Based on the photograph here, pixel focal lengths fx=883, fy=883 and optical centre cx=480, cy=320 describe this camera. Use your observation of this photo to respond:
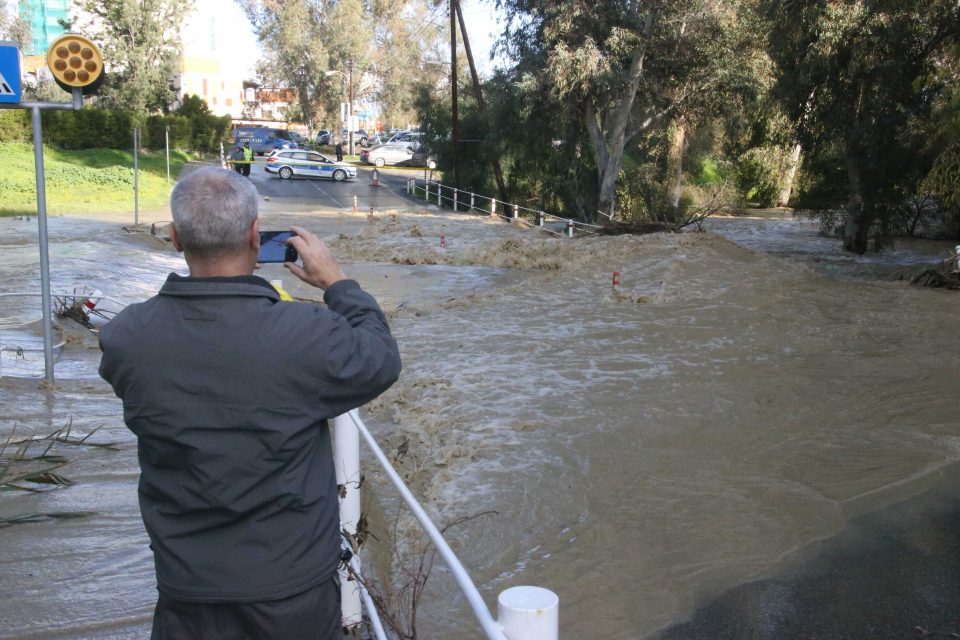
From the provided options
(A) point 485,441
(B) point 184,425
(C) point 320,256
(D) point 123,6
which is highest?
(D) point 123,6

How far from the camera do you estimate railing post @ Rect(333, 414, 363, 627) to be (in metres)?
3.51

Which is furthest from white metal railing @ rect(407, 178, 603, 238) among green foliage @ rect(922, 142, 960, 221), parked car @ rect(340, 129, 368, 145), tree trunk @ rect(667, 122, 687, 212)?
parked car @ rect(340, 129, 368, 145)

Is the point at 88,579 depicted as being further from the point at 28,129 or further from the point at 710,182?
the point at 710,182

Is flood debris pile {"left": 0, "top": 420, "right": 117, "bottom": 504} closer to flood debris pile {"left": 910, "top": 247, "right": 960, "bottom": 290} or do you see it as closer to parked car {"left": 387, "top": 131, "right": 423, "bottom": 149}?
flood debris pile {"left": 910, "top": 247, "right": 960, "bottom": 290}

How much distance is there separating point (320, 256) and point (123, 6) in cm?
4906

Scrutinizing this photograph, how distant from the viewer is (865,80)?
21391mm

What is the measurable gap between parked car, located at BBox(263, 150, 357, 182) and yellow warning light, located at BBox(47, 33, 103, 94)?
35173mm

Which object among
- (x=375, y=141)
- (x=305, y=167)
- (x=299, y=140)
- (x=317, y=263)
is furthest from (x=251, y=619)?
(x=299, y=140)

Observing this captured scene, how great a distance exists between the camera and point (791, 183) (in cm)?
4344

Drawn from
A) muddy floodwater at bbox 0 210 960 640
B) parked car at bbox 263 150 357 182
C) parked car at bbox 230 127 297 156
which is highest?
parked car at bbox 230 127 297 156

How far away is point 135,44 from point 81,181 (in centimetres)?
1827

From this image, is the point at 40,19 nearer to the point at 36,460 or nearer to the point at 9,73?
the point at 9,73

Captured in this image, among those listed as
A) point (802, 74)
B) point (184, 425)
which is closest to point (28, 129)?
point (802, 74)

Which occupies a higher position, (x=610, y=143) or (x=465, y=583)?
(x=610, y=143)
